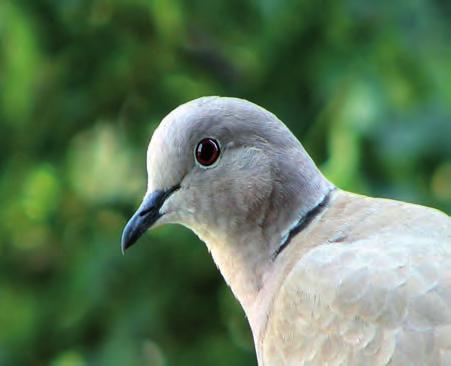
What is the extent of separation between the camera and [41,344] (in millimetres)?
3562

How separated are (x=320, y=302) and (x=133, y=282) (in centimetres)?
156

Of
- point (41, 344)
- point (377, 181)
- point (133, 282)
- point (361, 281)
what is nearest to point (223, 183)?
point (361, 281)

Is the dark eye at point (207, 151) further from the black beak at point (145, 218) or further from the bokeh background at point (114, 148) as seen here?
the bokeh background at point (114, 148)

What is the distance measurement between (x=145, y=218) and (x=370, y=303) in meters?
0.49

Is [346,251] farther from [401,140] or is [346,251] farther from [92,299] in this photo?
[92,299]

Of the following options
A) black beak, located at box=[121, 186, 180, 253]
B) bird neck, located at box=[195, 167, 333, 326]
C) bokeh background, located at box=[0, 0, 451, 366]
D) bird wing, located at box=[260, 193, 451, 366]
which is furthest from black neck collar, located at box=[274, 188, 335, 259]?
bokeh background, located at box=[0, 0, 451, 366]

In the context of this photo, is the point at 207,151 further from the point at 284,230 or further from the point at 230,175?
the point at 284,230

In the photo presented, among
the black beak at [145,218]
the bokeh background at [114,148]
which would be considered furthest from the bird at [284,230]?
the bokeh background at [114,148]

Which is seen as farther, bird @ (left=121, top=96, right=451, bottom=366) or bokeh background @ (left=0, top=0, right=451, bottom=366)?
bokeh background @ (left=0, top=0, right=451, bottom=366)

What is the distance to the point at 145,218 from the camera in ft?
7.00

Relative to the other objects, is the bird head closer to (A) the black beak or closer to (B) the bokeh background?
(A) the black beak

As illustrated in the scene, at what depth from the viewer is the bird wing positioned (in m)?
1.79

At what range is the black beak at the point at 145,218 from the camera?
6.97ft

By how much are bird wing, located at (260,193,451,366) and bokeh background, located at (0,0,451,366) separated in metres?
1.20
